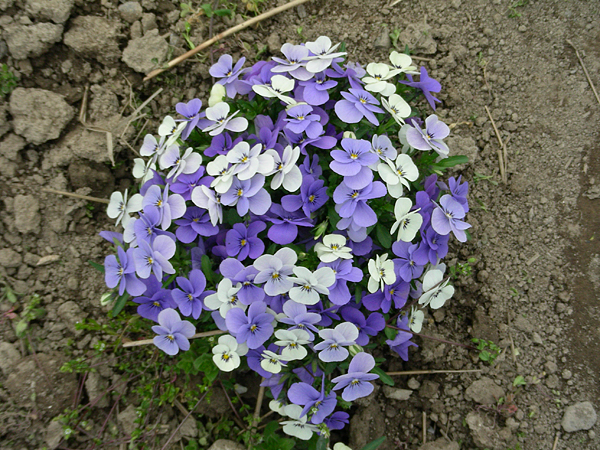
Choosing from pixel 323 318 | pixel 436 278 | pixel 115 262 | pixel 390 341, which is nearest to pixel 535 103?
pixel 436 278

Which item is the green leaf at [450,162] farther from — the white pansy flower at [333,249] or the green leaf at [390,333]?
the green leaf at [390,333]

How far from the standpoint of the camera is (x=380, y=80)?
251 centimetres

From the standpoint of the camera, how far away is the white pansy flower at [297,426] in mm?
2418

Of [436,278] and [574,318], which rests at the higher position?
[436,278]

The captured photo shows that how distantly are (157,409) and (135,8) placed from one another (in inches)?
115

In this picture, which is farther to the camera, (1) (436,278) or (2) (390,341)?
(2) (390,341)

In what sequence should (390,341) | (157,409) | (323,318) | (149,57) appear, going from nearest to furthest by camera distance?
1. (323,318)
2. (390,341)
3. (157,409)
4. (149,57)

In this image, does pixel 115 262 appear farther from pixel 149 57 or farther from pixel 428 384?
pixel 428 384

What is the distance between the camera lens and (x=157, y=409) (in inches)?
119

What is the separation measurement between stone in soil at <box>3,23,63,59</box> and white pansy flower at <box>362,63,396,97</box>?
89.9 inches

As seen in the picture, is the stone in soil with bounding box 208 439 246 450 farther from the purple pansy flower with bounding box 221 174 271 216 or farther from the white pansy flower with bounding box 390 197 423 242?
the white pansy flower with bounding box 390 197 423 242

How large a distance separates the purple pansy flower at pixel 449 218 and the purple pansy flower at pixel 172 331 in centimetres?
138

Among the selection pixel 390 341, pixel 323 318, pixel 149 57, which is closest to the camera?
pixel 323 318

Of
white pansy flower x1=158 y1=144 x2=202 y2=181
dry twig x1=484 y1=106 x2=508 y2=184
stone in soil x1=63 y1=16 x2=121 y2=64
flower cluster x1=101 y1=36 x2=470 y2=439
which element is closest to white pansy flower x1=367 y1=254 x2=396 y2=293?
flower cluster x1=101 y1=36 x2=470 y2=439
